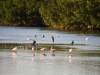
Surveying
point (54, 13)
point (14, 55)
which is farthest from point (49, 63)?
point (54, 13)

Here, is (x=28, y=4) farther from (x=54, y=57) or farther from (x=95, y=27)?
(x=54, y=57)

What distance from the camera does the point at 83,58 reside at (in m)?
32.7

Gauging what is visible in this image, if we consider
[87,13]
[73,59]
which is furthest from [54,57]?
[87,13]

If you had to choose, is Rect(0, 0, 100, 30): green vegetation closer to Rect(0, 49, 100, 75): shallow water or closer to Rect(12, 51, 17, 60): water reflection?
Rect(12, 51, 17, 60): water reflection

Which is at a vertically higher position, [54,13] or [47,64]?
[54,13]

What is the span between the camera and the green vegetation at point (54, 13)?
81.4 meters

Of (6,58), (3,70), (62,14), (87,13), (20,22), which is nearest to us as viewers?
(3,70)

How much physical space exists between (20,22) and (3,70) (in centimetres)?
8504

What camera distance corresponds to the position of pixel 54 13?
92812 millimetres

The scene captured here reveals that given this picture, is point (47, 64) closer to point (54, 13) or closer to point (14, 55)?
point (14, 55)

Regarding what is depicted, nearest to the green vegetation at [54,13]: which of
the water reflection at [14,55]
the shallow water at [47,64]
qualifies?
the water reflection at [14,55]

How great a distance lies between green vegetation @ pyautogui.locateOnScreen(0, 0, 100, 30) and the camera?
81438 mm

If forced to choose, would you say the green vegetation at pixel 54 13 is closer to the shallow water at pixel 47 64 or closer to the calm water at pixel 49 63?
the calm water at pixel 49 63

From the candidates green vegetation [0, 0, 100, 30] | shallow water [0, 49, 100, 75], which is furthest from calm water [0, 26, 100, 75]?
green vegetation [0, 0, 100, 30]
